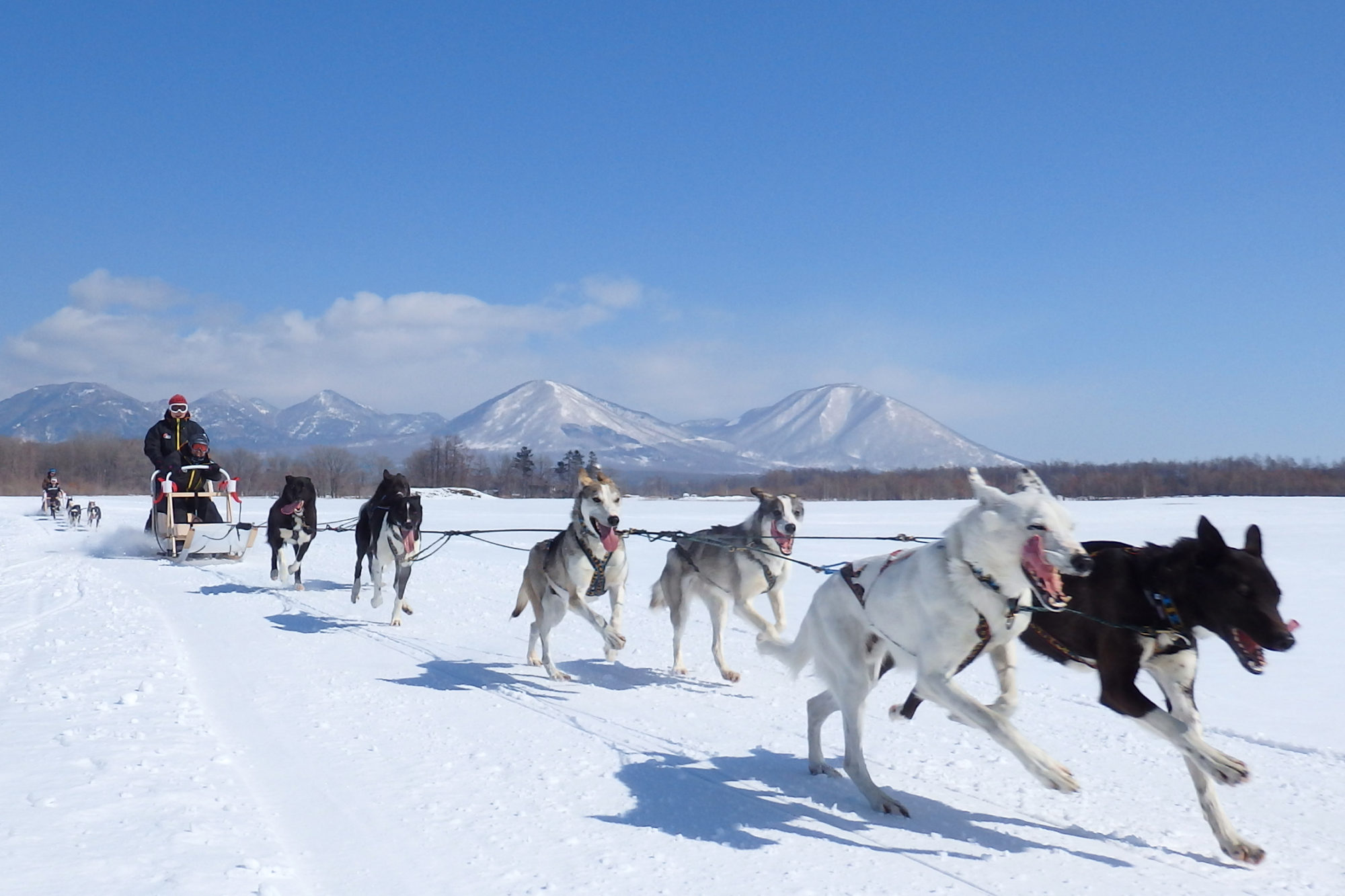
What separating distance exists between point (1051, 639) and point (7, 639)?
8.72 m

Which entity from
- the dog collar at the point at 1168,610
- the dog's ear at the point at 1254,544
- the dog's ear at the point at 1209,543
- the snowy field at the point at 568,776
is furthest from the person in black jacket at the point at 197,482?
the dog's ear at the point at 1254,544

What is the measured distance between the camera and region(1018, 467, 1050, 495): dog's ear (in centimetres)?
415

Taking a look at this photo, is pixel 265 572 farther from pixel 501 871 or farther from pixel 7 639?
pixel 501 871

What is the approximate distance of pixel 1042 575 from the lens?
382cm

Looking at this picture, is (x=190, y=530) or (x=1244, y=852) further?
(x=190, y=530)

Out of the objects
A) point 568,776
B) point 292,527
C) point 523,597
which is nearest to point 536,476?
point 292,527

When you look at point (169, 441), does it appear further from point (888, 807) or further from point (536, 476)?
point (536, 476)

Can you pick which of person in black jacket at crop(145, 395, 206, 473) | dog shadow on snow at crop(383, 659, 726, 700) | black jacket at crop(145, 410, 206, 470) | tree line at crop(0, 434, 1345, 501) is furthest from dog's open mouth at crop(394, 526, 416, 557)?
tree line at crop(0, 434, 1345, 501)

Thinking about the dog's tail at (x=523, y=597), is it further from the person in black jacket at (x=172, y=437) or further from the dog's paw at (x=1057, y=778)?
the person in black jacket at (x=172, y=437)

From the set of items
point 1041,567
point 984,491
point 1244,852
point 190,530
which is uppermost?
point 984,491

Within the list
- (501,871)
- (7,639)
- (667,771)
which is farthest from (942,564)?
(7,639)

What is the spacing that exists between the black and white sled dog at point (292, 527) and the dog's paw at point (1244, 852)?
38.9 ft

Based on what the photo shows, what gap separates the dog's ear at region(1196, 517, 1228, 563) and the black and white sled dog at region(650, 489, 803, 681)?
355 cm

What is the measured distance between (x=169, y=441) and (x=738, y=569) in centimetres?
1299
